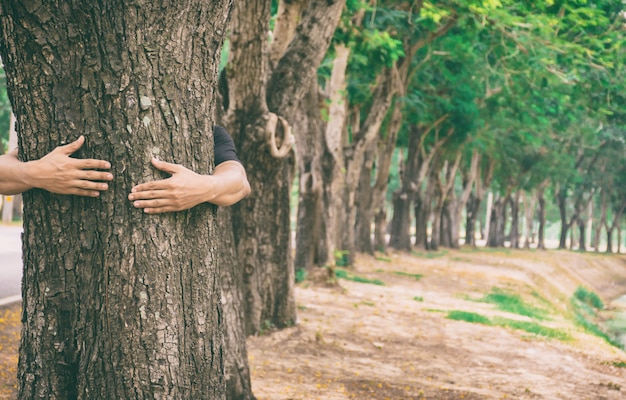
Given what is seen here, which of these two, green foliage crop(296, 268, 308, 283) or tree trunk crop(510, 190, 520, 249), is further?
tree trunk crop(510, 190, 520, 249)

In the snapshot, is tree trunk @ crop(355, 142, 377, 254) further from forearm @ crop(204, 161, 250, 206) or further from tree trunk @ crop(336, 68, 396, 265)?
forearm @ crop(204, 161, 250, 206)

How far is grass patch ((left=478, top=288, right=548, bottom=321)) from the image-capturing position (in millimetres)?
15375

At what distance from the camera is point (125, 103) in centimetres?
314

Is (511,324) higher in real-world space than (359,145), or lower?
lower

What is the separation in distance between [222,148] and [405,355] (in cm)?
605

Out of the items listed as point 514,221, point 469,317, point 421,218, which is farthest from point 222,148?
point 514,221

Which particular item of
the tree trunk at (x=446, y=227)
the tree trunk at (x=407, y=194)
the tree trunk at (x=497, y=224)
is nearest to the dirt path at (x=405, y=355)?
the tree trunk at (x=407, y=194)

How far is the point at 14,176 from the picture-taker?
3195 mm

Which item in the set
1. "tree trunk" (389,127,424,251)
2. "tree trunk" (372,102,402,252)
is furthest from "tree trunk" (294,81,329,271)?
"tree trunk" (389,127,424,251)

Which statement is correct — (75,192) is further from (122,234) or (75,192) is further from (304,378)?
(304,378)

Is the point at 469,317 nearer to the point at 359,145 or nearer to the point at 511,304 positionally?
the point at 511,304

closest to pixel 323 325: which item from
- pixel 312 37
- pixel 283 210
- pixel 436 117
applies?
pixel 283 210

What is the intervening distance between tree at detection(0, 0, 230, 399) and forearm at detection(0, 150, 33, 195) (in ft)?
0.22

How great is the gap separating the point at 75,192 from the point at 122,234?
0.27 m
